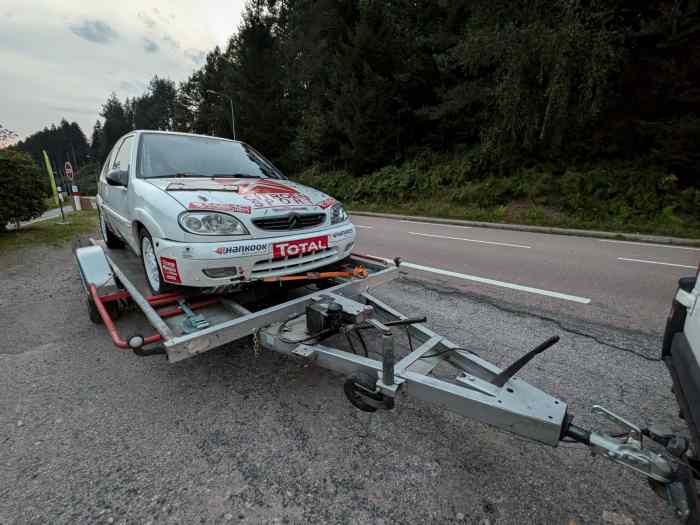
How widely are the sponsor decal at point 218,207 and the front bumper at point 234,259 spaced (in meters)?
0.25

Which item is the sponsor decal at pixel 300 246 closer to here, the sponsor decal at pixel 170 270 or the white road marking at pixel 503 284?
the sponsor decal at pixel 170 270

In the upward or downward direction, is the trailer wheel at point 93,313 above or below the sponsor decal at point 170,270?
below

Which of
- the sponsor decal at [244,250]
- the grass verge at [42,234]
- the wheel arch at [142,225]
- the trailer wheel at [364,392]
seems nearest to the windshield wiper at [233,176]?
the wheel arch at [142,225]

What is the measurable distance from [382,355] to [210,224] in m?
1.59

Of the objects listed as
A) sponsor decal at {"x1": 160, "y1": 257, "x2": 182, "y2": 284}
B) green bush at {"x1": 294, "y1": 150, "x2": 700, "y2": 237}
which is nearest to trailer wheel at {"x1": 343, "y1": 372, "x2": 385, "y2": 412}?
sponsor decal at {"x1": 160, "y1": 257, "x2": 182, "y2": 284}

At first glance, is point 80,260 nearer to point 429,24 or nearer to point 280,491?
point 280,491

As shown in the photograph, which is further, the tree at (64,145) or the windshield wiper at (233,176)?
the tree at (64,145)

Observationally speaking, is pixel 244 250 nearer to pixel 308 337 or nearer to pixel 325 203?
pixel 308 337

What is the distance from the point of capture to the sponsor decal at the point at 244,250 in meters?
2.46

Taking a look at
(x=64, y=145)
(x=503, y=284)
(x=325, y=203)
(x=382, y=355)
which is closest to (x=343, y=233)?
(x=325, y=203)

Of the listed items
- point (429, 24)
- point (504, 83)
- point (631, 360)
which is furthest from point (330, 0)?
point (631, 360)

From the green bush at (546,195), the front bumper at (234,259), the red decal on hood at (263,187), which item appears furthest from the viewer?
the green bush at (546,195)

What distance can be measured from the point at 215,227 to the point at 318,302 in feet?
3.04

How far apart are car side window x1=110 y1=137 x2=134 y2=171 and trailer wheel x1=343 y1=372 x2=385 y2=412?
3.45 metres
